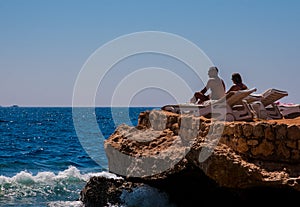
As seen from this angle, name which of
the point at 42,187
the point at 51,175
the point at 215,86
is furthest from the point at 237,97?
the point at 51,175

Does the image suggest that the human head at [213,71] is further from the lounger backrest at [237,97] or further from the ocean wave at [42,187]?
the ocean wave at [42,187]

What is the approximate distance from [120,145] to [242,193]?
3586 millimetres

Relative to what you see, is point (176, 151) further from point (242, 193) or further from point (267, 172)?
point (267, 172)

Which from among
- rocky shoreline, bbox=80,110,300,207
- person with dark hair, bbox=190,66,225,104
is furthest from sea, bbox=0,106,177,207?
person with dark hair, bbox=190,66,225,104

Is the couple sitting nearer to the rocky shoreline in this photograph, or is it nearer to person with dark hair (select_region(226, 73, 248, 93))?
person with dark hair (select_region(226, 73, 248, 93))

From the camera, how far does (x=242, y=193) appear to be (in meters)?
10.6

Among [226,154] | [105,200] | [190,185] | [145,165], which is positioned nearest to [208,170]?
[226,154]

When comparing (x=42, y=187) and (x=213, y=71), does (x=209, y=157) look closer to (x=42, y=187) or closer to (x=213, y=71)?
(x=213, y=71)

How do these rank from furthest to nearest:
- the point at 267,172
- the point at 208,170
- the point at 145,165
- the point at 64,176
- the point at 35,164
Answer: the point at 35,164 < the point at 64,176 < the point at 145,165 < the point at 208,170 < the point at 267,172

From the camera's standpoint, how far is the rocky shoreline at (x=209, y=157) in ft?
31.1

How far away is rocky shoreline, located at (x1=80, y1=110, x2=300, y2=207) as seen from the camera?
9.48 metres

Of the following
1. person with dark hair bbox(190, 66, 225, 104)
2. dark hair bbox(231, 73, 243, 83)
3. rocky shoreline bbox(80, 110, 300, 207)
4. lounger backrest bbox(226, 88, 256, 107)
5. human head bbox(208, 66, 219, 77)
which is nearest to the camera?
rocky shoreline bbox(80, 110, 300, 207)

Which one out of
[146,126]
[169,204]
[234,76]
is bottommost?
[169,204]

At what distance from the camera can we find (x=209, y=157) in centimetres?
1009
